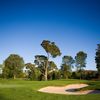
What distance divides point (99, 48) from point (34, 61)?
1116 inches

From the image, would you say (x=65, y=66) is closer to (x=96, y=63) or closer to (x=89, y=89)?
(x=96, y=63)

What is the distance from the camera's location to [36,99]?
1573 cm

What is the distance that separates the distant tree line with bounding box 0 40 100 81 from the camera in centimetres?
6003

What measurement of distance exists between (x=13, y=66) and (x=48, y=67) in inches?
857

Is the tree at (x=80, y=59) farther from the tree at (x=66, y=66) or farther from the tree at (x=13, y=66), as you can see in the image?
the tree at (x=13, y=66)

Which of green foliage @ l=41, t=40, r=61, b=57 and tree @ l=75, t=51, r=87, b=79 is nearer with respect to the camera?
green foliage @ l=41, t=40, r=61, b=57

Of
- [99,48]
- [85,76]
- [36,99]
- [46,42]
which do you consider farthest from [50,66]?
[36,99]

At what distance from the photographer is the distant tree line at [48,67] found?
6003 cm

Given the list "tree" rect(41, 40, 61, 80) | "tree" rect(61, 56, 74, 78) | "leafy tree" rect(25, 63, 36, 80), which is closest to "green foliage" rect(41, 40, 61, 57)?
"tree" rect(41, 40, 61, 80)

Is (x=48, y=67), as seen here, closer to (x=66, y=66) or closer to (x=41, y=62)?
(x=41, y=62)

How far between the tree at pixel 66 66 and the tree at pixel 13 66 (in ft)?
52.3

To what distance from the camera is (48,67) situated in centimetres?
6231

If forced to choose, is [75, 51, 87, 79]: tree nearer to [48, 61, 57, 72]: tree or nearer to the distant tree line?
the distant tree line

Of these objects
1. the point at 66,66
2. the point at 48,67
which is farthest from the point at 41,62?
the point at 66,66
